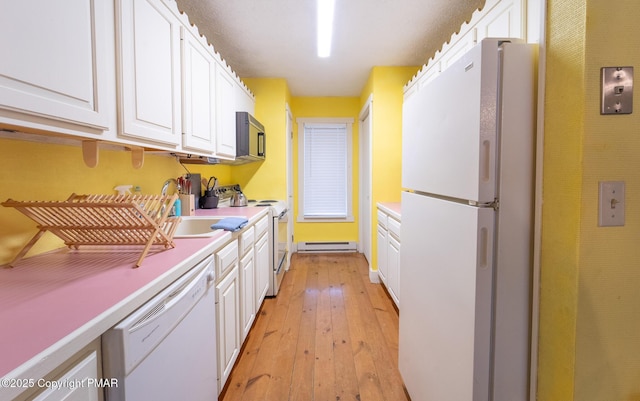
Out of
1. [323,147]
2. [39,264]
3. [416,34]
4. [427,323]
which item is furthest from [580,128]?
[323,147]

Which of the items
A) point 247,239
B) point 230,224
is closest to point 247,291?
point 247,239

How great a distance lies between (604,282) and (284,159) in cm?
332

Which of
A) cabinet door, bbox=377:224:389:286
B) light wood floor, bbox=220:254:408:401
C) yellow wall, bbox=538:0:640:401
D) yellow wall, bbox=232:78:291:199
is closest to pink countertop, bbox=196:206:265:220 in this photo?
light wood floor, bbox=220:254:408:401

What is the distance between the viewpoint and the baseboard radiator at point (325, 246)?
474 centimetres

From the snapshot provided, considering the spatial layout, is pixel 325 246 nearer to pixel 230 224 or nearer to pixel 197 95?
pixel 230 224

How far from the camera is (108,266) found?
1.03 m

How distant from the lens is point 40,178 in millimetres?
1173

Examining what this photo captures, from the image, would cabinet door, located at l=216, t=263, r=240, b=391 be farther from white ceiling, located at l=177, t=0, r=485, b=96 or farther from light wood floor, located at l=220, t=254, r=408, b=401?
white ceiling, located at l=177, t=0, r=485, b=96

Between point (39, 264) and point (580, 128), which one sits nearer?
point (580, 128)

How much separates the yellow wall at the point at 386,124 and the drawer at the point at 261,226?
54.4 inches

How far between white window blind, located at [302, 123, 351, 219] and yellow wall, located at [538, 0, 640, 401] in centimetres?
381

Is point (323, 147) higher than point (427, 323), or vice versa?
point (323, 147)

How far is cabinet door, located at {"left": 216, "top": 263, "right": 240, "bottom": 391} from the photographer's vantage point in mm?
1549

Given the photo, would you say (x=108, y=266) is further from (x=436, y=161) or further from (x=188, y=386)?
(x=436, y=161)
